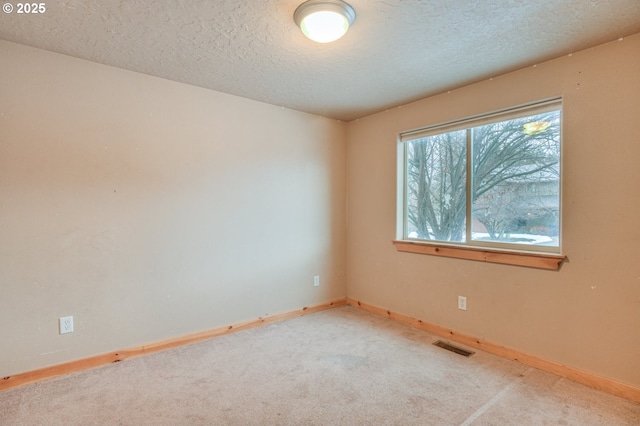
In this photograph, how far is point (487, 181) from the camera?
2.89 meters

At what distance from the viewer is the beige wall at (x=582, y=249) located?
2.10 meters

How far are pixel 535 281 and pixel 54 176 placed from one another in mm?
3693

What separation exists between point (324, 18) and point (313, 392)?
7.53ft

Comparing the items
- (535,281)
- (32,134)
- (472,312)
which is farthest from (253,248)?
(535,281)

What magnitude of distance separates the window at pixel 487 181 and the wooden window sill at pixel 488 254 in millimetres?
94

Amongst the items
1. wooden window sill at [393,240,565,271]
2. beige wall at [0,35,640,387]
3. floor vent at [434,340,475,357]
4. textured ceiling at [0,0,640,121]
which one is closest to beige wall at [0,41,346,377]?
beige wall at [0,35,640,387]

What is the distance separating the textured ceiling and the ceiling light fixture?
0.16ft

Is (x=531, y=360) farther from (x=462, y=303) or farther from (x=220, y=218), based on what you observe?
(x=220, y=218)

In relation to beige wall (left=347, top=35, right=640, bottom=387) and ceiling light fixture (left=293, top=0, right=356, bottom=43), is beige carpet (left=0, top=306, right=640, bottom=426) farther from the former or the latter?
ceiling light fixture (left=293, top=0, right=356, bottom=43)

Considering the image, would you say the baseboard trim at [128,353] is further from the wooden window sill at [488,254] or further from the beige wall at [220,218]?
the wooden window sill at [488,254]

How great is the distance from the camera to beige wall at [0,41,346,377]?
225 centimetres

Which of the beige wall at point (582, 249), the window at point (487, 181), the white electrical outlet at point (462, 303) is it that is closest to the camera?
the beige wall at point (582, 249)

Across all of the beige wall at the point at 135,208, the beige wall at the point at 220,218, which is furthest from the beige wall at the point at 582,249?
the beige wall at the point at 135,208

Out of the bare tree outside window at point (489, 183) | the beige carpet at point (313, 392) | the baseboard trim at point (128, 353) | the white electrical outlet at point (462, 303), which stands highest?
the bare tree outside window at point (489, 183)
